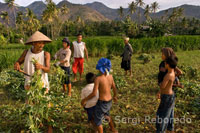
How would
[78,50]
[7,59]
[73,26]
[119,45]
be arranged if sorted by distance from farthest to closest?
1. [73,26]
2. [119,45]
3. [7,59]
4. [78,50]

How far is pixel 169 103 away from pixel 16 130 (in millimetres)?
3240

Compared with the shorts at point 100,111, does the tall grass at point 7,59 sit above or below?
above

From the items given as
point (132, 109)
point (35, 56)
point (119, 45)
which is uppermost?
point (119, 45)

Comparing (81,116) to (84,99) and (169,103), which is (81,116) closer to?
(84,99)

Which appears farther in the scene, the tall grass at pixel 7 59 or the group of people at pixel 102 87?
the tall grass at pixel 7 59

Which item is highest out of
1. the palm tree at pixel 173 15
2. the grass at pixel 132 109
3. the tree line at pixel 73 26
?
the palm tree at pixel 173 15

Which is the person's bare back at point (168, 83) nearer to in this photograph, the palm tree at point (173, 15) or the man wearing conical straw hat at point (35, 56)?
the man wearing conical straw hat at point (35, 56)

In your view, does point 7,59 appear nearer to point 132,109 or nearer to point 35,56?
point 35,56

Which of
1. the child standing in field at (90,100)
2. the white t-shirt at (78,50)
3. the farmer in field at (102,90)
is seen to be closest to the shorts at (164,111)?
the farmer in field at (102,90)

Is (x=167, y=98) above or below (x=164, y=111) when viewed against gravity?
above

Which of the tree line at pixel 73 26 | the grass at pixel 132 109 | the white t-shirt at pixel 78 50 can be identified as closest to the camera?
the grass at pixel 132 109

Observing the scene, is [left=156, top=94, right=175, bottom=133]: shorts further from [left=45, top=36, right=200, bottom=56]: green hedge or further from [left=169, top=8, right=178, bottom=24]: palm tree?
[left=169, top=8, right=178, bottom=24]: palm tree

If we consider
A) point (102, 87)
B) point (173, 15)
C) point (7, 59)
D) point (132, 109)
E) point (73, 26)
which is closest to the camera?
point (102, 87)

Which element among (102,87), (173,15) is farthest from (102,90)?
(173,15)
